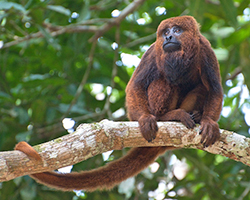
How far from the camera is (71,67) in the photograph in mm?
4379

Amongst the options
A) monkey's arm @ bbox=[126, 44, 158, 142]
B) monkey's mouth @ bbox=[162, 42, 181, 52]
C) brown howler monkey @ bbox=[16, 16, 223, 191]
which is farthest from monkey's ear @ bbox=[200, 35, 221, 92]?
monkey's arm @ bbox=[126, 44, 158, 142]

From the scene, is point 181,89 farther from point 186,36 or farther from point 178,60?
point 186,36

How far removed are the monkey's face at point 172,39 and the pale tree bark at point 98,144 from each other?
70cm

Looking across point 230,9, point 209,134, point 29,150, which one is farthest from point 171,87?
point 29,150

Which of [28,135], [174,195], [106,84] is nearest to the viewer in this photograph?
[28,135]

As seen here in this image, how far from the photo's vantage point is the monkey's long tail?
237 centimetres

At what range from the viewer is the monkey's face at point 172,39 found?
2791 millimetres

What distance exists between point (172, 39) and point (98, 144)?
112cm

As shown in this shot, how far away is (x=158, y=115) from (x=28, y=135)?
1.56 metres

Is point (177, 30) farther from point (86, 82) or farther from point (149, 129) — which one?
point (86, 82)

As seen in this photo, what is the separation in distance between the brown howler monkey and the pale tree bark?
23 centimetres

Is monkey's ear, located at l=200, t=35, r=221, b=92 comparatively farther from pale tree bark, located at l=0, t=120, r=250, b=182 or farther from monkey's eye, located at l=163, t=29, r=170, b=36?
pale tree bark, located at l=0, t=120, r=250, b=182

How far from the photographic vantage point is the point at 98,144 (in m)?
2.20

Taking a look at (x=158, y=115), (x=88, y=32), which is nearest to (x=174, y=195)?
(x=158, y=115)
